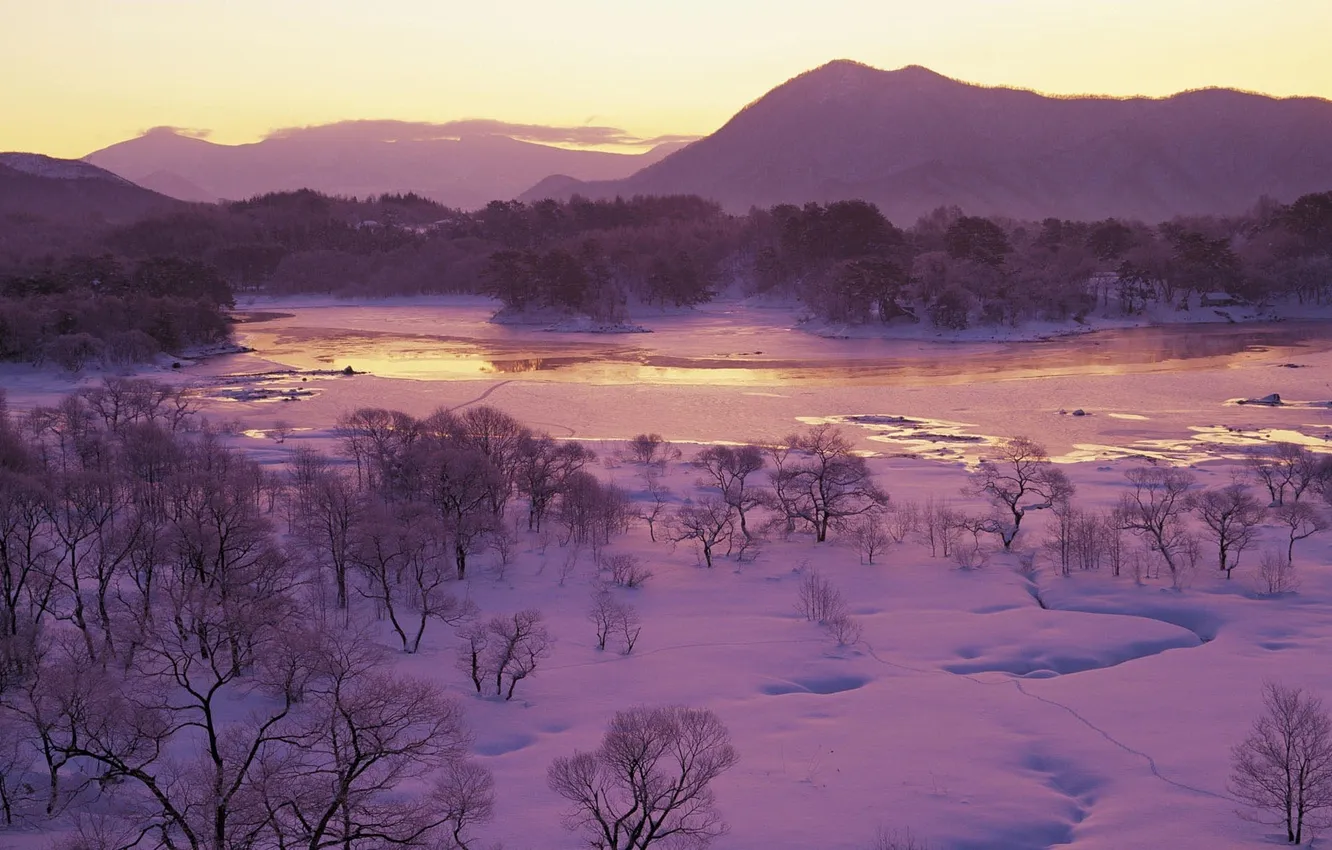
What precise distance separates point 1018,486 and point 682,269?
6484 cm

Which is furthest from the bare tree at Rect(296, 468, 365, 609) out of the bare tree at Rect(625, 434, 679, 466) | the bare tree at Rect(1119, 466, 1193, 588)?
the bare tree at Rect(1119, 466, 1193, 588)

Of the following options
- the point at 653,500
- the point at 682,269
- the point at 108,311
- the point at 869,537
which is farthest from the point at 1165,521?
the point at 682,269

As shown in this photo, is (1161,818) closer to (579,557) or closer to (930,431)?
(579,557)

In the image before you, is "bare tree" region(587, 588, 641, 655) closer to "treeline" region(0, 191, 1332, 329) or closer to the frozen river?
the frozen river

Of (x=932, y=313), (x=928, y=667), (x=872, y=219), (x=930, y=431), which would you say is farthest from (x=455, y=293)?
(x=928, y=667)

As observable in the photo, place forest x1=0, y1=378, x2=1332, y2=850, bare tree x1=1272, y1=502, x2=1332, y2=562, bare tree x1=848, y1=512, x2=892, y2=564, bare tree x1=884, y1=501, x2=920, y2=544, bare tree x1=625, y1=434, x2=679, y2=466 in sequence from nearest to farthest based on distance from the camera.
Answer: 1. forest x1=0, y1=378, x2=1332, y2=850
2. bare tree x1=1272, y1=502, x2=1332, y2=562
3. bare tree x1=848, y1=512, x2=892, y2=564
4. bare tree x1=884, y1=501, x2=920, y2=544
5. bare tree x1=625, y1=434, x2=679, y2=466

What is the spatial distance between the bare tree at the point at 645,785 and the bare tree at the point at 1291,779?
223 inches

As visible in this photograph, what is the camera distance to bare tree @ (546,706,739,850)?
9.23m

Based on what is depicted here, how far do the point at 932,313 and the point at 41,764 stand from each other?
61.5 metres

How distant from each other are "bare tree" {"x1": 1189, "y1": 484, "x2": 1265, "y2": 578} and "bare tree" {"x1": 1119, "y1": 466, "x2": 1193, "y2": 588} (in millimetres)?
535

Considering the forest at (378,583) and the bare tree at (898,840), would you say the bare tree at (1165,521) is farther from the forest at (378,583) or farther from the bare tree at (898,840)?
the bare tree at (898,840)

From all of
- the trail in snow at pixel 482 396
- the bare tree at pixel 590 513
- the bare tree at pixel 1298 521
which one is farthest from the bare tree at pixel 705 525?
the trail in snow at pixel 482 396

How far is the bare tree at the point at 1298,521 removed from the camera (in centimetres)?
2014

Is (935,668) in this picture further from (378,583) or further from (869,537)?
(378,583)
